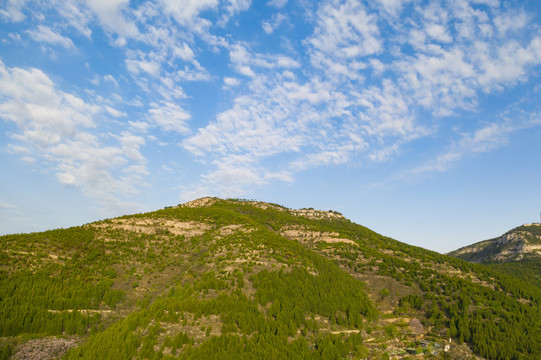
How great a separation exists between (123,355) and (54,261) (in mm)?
25044

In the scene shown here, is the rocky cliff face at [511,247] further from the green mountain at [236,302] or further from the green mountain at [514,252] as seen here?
the green mountain at [236,302]

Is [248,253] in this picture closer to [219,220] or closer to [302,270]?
[302,270]

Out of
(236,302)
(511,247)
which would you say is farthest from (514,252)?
(236,302)

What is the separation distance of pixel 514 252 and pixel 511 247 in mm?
5255

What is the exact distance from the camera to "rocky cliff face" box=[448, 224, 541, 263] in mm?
102094

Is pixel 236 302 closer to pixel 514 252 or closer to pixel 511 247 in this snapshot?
pixel 514 252

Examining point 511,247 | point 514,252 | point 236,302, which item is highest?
point 511,247

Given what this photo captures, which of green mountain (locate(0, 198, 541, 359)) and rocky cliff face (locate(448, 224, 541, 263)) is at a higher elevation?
rocky cliff face (locate(448, 224, 541, 263))

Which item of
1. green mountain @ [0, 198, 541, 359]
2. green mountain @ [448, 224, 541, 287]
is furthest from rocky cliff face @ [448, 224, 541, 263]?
green mountain @ [0, 198, 541, 359]

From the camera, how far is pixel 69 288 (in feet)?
123

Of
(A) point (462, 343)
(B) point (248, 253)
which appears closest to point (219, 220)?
(B) point (248, 253)

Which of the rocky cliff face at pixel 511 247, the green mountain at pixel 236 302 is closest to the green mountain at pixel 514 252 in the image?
the rocky cliff face at pixel 511 247

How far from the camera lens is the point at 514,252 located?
106 m

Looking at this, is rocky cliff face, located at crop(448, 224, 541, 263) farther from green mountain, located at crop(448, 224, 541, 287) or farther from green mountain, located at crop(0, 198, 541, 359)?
green mountain, located at crop(0, 198, 541, 359)
